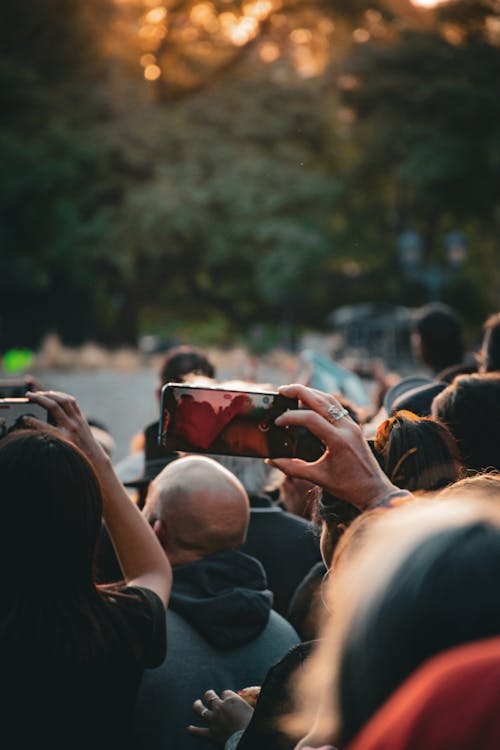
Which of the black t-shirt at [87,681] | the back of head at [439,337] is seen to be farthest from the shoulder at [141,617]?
the back of head at [439,337]

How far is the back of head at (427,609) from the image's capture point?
86 centimetres

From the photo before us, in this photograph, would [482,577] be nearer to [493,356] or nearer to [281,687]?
[281,687]

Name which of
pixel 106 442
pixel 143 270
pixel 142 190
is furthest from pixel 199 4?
pixel 106 442

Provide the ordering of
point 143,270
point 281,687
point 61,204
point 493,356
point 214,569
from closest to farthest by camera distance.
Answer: point 281,687 → point 214,569 → point 493,356 → point 61,204 → point 143,270

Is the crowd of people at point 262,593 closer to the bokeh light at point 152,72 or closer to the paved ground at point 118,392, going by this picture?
the paved ground at point 118,392

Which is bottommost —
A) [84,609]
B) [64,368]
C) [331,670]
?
[64,368]

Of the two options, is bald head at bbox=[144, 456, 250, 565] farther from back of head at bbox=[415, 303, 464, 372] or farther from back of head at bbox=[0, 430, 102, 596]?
back of head at bbox=[415, 303, 464, 372]

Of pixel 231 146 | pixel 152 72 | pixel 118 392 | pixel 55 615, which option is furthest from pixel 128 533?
pixel 152 72

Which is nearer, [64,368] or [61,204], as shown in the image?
[64,368]

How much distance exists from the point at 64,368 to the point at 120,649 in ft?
64.7

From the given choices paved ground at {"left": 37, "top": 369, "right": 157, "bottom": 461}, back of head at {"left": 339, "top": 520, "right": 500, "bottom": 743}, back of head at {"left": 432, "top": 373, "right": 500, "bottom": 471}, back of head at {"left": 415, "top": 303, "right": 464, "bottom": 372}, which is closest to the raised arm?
back of head at {"left": 432, "top": 373, "right": 500, "bottom": 471}

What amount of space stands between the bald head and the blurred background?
1964 centimetres

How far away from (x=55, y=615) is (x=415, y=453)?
94 centimetres

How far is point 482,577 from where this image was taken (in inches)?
34.1
